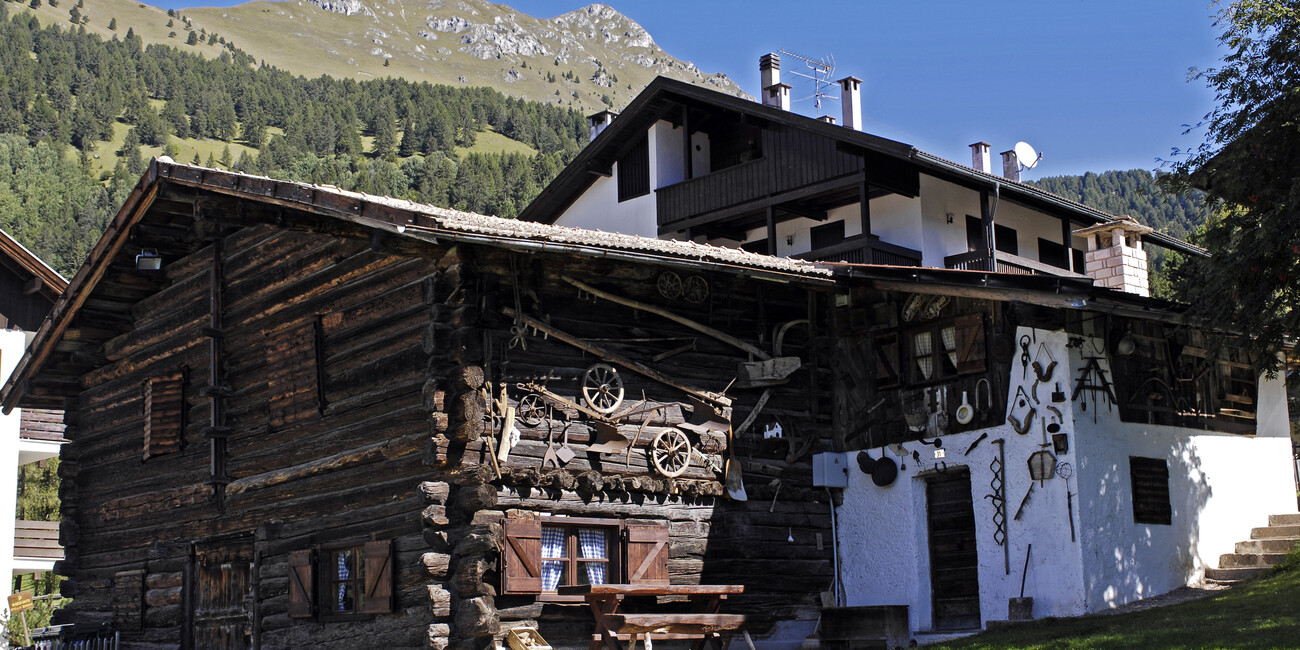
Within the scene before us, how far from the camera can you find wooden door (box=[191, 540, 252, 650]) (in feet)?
61.2

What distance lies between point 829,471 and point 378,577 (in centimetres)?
659

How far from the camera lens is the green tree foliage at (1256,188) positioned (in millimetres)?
15547

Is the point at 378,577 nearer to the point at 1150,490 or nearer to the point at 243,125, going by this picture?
the point at 1150,490

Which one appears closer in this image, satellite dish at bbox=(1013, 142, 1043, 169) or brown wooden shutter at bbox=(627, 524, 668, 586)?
brown wooden shutter at bbox=(627, 524, 668, 586)

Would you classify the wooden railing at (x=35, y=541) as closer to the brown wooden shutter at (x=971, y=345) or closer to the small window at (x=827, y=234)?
the small window at (x=827, y=234)

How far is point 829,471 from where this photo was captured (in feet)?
62.3

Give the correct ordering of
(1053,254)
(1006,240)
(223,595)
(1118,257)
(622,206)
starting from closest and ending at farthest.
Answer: (223,595), (1118,257), (1006,240), (1053,254), (622,206)

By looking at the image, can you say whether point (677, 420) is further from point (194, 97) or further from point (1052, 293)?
point (194, 97)

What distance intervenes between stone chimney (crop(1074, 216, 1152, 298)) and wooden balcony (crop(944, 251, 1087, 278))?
171 centimetres

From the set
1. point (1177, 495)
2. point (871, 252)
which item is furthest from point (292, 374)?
point (1177, 495)

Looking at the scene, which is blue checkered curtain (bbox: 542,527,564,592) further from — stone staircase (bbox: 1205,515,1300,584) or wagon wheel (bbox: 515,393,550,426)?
stone staircase (bbox: 1205,515,1300,584)

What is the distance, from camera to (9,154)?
10819 centimetres

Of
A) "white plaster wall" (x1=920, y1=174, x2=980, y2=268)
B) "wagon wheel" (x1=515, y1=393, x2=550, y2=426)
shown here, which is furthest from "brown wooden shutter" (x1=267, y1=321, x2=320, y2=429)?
"white plaster wall" (x1=920, y1=174, x2=980, y2=268)

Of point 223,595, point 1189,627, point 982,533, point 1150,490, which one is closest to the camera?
point 1189,627
